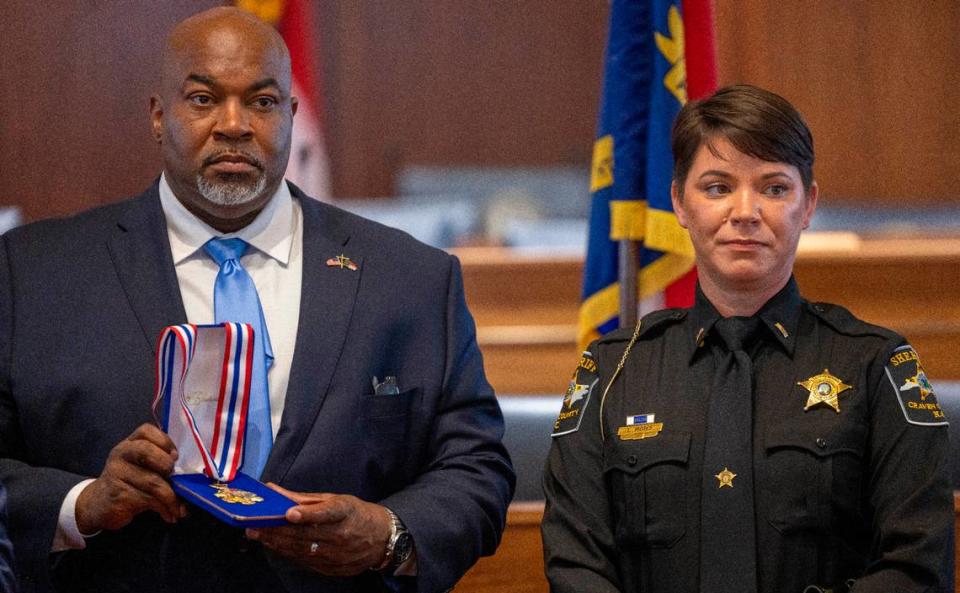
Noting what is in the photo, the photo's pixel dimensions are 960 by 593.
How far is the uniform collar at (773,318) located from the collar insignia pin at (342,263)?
2.01 ft

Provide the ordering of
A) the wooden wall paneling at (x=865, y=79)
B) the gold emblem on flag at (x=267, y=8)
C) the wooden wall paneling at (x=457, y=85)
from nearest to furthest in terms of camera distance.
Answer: the gold emblem on flag at (x=267, y=8) → the wooden wall paneling at (x=865, y=79) → the wooden wall paneling at (x=457, y=85)

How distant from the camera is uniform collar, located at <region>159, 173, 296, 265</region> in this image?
7.24ft

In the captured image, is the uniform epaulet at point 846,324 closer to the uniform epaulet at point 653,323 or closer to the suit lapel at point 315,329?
the uniform epaulet at point 653,323

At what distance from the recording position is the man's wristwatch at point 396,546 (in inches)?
78.2

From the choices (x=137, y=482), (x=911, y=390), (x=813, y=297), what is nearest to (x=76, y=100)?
(x=813, y=297)

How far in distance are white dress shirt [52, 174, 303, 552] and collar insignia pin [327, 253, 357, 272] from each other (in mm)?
55

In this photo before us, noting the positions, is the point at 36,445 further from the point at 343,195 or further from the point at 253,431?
the point at 343,195

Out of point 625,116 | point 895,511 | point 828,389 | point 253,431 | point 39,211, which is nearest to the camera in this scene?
point 895,511

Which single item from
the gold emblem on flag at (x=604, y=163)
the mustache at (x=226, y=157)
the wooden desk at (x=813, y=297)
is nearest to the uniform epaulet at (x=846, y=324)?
the mustache at (x=226, y=157)

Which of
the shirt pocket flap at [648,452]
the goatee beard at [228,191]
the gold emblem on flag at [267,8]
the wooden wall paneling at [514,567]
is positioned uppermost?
the gold emblem on flag at [267,8]

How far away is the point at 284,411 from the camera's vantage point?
207 cm

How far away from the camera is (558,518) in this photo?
1.91m

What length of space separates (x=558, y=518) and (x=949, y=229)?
3.81m

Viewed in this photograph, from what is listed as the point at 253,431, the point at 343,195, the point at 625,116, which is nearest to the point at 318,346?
the point at 253,431
